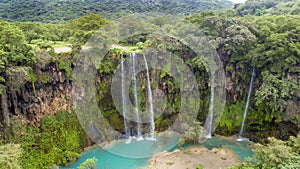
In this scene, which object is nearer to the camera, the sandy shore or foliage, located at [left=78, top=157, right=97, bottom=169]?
foliage, located at [left=78, top=157, right=97, bottom=169]

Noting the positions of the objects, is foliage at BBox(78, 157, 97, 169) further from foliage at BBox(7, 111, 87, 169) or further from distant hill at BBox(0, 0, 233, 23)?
distant hill at BBox(0, 0, 233, 23)

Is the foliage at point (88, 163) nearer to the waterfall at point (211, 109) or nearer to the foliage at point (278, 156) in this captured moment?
the foliage at point (278, 156)

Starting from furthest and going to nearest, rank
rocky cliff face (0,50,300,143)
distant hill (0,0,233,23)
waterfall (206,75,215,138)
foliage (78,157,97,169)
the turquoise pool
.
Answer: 1. distant hill (0,0,233,23)
2. waterfall (206,75,215,138)
3. the turquoise pool
4. rocky cliff face (0,50,300,143)
5. foliage (78,157,97,169)

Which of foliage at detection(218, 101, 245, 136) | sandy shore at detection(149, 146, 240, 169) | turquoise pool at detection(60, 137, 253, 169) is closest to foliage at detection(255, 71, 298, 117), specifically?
→ foliage at detection(218, 101, 245, 136)

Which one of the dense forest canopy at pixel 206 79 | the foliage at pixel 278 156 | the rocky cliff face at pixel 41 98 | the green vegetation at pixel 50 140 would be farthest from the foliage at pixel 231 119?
the rocky cliff face at pixel 41 98

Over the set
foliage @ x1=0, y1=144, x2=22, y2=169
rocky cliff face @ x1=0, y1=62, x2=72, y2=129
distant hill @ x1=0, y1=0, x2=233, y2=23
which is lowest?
foliage @ x1=0, y1=144, x2=22, y2=169

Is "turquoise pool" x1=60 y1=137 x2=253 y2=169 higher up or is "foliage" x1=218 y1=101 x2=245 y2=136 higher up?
"foliage" x1=218 y1=101 x2=245 y2=136

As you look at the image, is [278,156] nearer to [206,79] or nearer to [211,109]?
[211,109]
